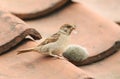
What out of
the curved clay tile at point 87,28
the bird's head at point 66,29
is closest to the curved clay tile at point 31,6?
the curved clay tile at point 87,28

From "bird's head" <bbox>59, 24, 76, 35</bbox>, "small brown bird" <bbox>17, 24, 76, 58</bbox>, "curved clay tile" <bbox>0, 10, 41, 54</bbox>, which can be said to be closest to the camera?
"curved clay tile" <bbox>0, 10, 41, 54</bbox>

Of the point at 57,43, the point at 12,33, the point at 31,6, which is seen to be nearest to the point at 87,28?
the point at 31,6

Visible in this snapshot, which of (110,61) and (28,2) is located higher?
(28,2)

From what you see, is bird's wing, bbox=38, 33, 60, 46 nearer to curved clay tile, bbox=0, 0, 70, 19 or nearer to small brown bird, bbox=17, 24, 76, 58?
small brown bird, bbox=17, 24, 76, 58

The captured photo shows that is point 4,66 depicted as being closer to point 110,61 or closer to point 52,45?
point 52,45

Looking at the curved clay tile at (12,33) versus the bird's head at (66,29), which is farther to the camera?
the bird's head at (66,29)

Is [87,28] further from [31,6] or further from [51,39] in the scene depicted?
[51,39]

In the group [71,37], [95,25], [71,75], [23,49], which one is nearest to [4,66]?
[23,49]

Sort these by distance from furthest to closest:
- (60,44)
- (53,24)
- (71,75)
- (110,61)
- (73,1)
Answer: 1. (73,1)
2. (53,24)
3. (110,61)
4. (60,44)
5. (71,75)

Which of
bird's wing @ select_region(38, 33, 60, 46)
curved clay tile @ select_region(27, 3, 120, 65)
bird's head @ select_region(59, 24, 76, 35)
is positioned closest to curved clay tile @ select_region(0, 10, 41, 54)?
bird's wing @ select_region(38, 33, 60, 46)

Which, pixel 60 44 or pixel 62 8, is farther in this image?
pixel 62 8

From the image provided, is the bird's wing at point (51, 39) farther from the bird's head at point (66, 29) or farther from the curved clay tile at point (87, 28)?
the curved clay tile at point (87, 28)
